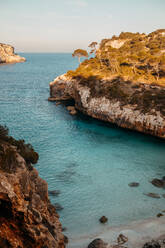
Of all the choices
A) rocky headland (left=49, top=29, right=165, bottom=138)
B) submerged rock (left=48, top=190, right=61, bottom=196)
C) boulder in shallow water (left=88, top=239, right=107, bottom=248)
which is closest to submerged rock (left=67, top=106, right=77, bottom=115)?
rocky headland (left=49, top=29, right=165, bottom=138)

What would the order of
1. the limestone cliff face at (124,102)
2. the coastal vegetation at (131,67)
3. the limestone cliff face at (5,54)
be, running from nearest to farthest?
the limestone cliff face at (124,102) → the coastal vegetation at (131,67) → the limestone cliff face at (5,54)

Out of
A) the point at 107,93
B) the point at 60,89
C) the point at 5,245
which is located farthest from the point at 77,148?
the point at 60,89

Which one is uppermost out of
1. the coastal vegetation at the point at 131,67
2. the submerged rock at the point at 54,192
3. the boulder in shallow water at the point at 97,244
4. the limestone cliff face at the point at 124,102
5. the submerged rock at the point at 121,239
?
the coastal vegetation at the point at 131,67

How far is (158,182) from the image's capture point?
1051 inches

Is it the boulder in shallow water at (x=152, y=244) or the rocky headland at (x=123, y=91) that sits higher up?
the rocky headland at (x=123, y=91)

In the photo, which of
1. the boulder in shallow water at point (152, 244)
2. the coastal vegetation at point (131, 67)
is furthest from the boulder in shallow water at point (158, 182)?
the coastal vegetation at point (131, 67)

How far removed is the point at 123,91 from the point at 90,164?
2319cm

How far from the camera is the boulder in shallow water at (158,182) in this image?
26125 millimetres

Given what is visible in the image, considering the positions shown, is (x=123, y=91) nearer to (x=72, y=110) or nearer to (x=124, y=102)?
(x=124, y=102)

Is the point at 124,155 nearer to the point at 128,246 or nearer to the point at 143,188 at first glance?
the point at 143,188

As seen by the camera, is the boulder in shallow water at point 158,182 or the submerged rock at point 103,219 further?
the boulder in shallow water at point 158,182

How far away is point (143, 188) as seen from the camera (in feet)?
84.4

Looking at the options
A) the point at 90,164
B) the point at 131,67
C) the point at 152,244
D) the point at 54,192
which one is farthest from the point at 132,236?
the point at 131,67

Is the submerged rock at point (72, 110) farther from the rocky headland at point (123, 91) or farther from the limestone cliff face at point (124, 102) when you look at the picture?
the limestone cliff face at point (124, 102)
